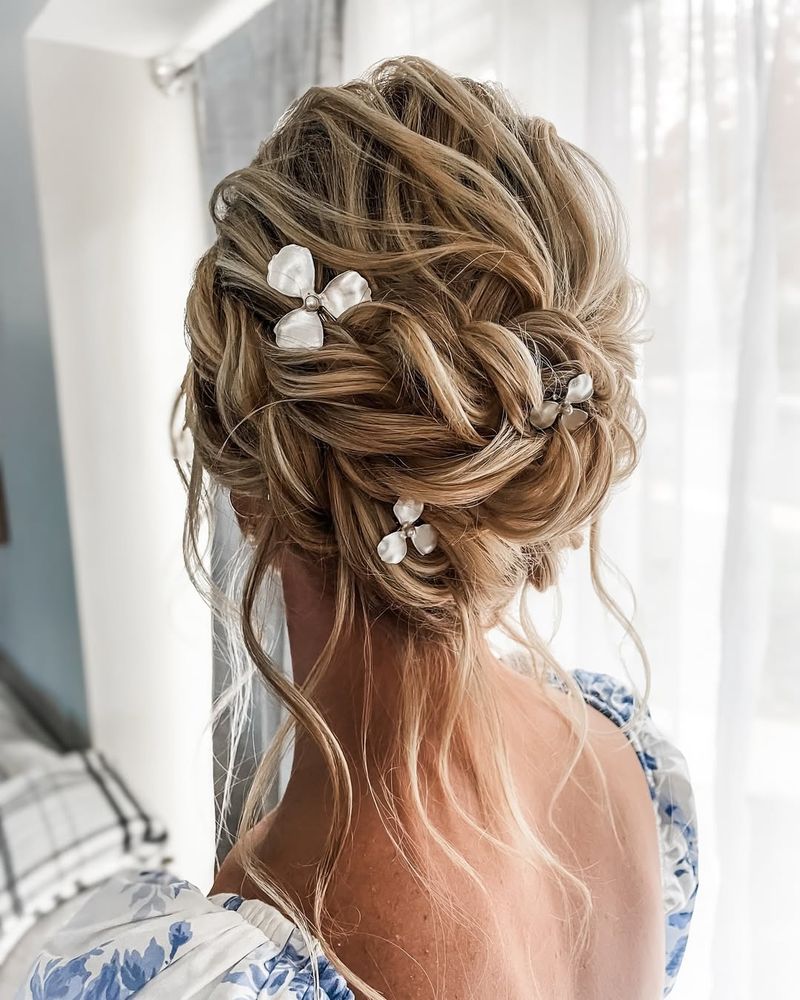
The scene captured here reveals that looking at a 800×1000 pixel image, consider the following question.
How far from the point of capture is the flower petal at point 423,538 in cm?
51

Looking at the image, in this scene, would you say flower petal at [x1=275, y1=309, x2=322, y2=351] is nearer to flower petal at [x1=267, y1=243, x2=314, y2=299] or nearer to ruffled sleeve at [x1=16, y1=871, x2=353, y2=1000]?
flower petal at [x1=267, y1=243, x2=314, y2=299]

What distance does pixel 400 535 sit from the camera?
50cm

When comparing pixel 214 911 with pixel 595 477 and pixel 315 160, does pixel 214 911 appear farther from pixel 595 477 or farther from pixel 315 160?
pixel 315 160

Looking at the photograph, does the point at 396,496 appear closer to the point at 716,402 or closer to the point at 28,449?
the point at 716,402

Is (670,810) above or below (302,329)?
below

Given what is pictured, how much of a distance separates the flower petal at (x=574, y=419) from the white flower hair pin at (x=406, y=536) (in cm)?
10

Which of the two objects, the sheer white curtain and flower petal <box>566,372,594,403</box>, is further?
the sheer white curtain

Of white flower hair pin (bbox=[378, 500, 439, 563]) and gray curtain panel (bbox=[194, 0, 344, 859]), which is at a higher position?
gray curtain panel (bbox=[194, 0, 344, 859])

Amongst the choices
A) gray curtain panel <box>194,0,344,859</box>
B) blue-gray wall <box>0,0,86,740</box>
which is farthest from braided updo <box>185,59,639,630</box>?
blue-gray wall <box>0,0,86,740</box>

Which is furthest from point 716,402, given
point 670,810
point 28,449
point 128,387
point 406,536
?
point 28,449

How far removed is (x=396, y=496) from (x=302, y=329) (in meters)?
0.12

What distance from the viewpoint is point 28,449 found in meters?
2.25

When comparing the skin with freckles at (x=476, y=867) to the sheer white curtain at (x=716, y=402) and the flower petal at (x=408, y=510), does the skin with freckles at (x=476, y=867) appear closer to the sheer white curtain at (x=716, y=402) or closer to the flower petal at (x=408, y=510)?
the flower petal at (x=408, y=510)

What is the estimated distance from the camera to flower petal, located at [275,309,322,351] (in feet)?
1.63
